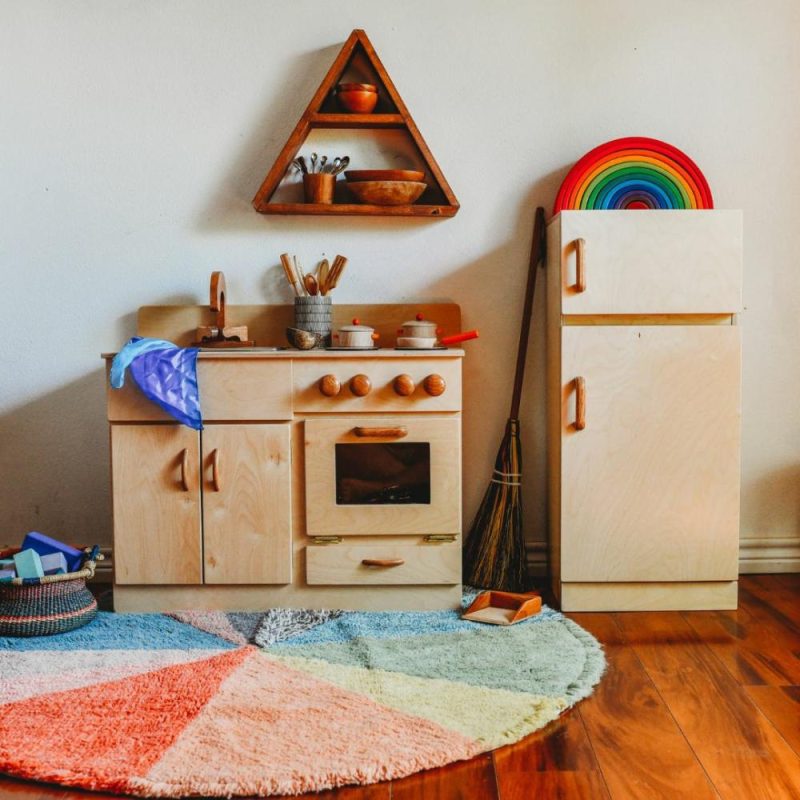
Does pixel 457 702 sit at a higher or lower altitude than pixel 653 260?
lower

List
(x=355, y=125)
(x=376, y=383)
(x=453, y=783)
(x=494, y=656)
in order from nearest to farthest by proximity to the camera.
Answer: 1. (x=453, y=783)
2. (x=494, y=656)
3. (x=376, y=383)
4. (x=355, y=125)

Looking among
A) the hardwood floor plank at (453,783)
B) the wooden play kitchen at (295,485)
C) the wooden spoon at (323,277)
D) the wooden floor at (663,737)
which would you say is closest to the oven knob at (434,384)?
the wooden play kitchen at (295,485)

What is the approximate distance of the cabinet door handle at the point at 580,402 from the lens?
107 inches

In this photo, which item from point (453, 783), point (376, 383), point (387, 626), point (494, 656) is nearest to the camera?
point (453, 783)

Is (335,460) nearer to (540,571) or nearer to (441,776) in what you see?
(540,571)

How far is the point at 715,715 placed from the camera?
2.03m

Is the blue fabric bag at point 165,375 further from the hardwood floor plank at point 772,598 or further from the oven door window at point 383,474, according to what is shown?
the hardwood floor plank at point 772,598

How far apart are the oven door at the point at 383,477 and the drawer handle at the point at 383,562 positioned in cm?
8

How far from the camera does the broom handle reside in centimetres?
308

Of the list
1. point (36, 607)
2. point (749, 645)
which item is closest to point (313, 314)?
point (36, 607)

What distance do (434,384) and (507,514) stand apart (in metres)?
0.59

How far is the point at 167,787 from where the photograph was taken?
1695mm

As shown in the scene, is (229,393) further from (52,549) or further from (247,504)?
(52,549)

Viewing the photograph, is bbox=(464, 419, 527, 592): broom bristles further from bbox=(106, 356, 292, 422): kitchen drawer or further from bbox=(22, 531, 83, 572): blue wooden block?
bbox=(22, 531, 83, 572): blue wooden block
